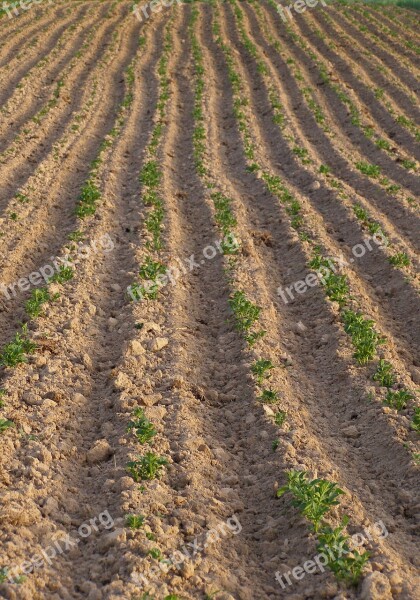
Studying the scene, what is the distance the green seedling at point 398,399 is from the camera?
20.0 feet

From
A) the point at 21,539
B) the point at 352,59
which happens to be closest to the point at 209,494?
the point at 21,539

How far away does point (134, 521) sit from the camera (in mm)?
4535

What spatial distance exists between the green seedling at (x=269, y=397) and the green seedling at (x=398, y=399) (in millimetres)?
1040

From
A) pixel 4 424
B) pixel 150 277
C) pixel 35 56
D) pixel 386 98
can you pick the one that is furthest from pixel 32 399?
pixel 35 56

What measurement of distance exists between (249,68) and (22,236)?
44.1 feet

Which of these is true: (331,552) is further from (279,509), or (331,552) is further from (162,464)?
(162,464)

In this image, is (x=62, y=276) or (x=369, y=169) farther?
(x=369, y=169)

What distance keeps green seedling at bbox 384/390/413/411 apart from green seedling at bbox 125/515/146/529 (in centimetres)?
271

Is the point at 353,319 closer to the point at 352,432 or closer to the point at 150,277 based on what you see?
the point at 352,432

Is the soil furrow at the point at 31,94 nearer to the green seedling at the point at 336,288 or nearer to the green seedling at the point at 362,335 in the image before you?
the green seedling at the point at 336,288

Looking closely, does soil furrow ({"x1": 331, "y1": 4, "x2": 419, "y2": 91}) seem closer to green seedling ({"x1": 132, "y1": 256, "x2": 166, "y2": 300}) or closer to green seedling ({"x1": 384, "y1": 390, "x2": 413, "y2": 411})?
green seedling ({"x1": 132, "y1": 256, "x2": 166, "y2": 300})

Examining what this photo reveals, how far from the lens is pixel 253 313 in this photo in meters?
7.54

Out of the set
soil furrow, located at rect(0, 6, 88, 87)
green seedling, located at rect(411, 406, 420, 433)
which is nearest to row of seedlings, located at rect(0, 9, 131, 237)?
soil furrow, located at rect(0, 6, 88, 87)

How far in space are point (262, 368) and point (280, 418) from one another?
2.66 feet
